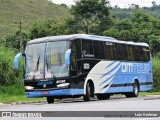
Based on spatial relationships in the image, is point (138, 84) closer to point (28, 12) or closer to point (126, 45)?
point (126, 45)

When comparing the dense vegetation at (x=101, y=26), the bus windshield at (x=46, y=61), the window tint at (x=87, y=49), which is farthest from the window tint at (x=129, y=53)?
the dense vegetation at (x=101, y=26)

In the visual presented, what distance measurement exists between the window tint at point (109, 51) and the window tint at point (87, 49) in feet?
6.68

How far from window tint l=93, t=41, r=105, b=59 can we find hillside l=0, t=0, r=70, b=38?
69.0 metres

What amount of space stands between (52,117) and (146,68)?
22825 mm

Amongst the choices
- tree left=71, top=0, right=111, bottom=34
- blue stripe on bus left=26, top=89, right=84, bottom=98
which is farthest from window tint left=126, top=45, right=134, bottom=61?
tree left=71, top=0, right=111, bottom=34

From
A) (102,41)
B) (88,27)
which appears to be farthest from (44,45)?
(88,27)

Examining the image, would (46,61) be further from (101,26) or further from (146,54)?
(101,26)

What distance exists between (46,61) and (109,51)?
5.28 m

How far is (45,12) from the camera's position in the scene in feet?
405

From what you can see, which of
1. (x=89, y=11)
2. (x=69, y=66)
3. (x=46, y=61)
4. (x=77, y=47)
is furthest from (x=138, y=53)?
(x=89, y=11)

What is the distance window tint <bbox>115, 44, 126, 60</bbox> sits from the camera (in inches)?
1227

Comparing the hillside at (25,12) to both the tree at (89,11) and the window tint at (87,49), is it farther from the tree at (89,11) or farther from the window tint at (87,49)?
the window tint at (87,49)

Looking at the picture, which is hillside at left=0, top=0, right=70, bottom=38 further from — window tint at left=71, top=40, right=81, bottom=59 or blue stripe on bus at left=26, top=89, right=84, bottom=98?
blue stripe on bus at left=26, top=89, right=84, bottom=98

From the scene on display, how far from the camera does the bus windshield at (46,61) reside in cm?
2552
